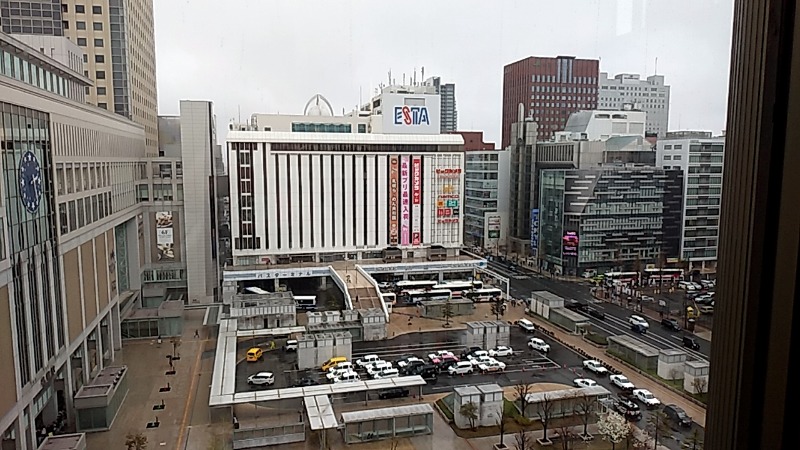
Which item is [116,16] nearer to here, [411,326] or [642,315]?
[411,326]

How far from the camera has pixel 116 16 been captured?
33.1 ft

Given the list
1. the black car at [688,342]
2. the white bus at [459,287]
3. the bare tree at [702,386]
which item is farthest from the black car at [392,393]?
the white bus at [459,287]

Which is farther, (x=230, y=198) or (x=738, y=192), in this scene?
(x=230, y=198)

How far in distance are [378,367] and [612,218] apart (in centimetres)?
492

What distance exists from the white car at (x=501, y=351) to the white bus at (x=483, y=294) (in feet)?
7.16

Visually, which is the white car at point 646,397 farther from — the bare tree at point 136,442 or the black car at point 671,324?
the bare tree at point 136,442

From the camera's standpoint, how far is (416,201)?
10148mm

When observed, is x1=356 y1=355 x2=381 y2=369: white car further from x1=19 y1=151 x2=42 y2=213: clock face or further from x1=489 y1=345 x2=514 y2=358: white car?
x1=19 y1=151 x2=42 y2=213: clock face

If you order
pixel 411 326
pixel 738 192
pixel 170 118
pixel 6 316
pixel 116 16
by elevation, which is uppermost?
pixel 116 16

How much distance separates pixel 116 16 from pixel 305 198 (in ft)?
15.9

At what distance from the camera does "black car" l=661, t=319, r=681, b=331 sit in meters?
6.06

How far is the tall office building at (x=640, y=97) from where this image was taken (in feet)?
20.1

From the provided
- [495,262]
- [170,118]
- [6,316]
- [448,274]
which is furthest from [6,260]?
[170,118]

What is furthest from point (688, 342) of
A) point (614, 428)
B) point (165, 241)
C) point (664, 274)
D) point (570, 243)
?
point (165, 241)
